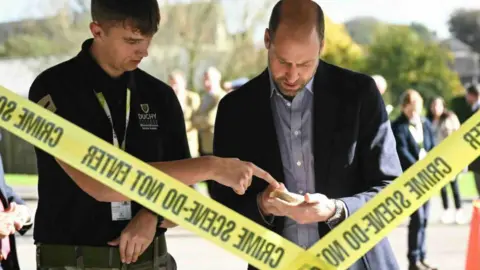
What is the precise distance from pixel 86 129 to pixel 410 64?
8.99m

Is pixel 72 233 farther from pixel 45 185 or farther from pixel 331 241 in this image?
pixel 331 241

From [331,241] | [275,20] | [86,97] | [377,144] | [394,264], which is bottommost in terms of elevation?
[394,264]

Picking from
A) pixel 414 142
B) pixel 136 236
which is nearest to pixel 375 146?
pixel 136 236

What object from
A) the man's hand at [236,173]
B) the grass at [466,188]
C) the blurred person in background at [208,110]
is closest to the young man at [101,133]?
the man's hand at [236,173]

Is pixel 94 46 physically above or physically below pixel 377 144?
above

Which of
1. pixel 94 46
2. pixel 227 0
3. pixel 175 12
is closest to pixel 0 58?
pixel 175 12

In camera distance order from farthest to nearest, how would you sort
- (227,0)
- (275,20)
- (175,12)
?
(175,12) < (227,0) < (275,20)

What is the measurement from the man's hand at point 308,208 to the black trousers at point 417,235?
→ 16.2 ft

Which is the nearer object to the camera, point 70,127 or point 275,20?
point 70,127

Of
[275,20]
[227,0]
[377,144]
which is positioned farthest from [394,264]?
[227,0]

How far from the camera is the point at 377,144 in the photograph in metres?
2.70

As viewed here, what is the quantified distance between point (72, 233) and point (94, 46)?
623 mm

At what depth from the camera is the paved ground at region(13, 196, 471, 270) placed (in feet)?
24.9

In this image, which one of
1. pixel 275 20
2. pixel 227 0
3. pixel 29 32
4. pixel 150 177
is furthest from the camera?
pixel 29 32
